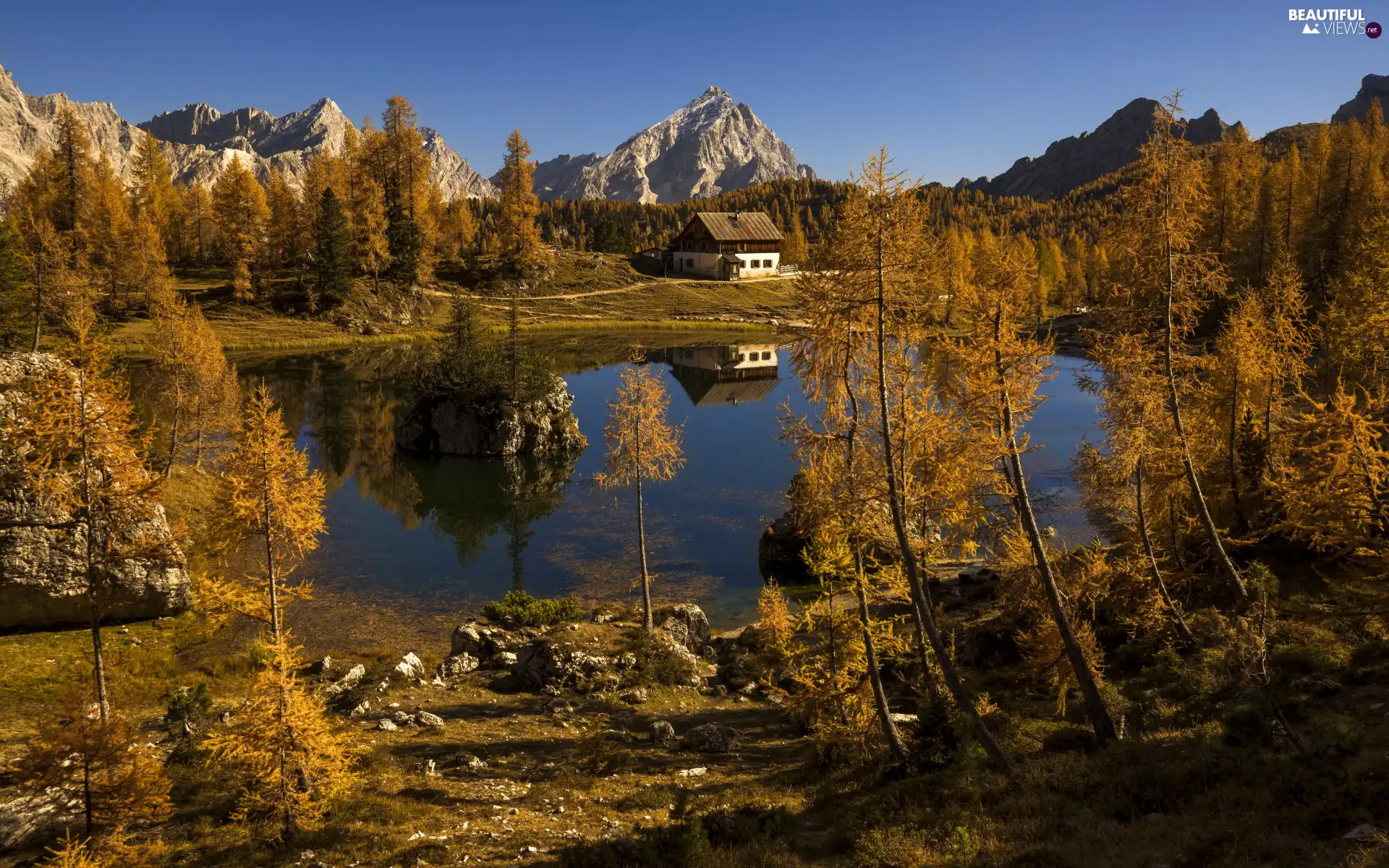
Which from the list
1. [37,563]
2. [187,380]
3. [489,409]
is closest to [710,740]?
[37,563]

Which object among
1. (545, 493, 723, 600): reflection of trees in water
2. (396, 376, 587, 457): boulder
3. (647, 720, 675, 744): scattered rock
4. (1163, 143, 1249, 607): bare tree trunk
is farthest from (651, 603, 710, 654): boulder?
(396, 376, 587, 457): boulder

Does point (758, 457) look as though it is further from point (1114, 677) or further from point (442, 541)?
point (1114, 677)

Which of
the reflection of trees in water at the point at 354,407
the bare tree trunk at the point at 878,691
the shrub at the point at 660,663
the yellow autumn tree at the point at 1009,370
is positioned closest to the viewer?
the yellow autumn tree at the point at 1009,370

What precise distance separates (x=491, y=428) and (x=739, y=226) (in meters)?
114

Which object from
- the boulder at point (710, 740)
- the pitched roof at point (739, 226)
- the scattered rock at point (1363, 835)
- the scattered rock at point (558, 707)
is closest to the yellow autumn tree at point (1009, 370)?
the scattered rock at point (1363, 835)

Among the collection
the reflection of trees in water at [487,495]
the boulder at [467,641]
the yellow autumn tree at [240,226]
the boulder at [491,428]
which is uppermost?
the yellow autumn tree at [240,226]

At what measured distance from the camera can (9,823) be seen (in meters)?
13.9

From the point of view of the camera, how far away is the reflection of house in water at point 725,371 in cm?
7956

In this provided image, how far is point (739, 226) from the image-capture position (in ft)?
525

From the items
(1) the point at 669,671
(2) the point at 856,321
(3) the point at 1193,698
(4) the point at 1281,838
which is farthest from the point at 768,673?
(4) the point at 1281,838

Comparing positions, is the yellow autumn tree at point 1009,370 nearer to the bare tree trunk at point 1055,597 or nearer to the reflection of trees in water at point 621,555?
the bare tree trunk at point 1055,597

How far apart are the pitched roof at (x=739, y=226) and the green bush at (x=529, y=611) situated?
133 metres

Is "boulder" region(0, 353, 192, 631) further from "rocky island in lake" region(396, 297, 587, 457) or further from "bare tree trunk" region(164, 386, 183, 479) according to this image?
"rocky island in lake" region(396, 297, 587, 457)

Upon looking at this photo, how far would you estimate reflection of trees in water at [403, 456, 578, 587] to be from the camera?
4200cm
